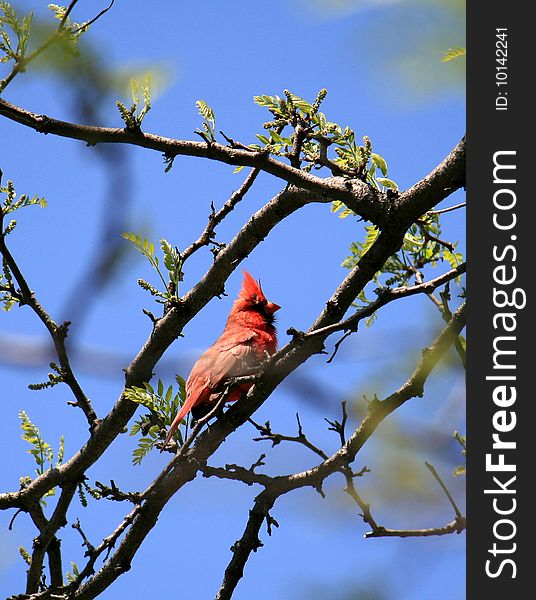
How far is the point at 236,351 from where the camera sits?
435cm

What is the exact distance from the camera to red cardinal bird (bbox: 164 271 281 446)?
404 cm

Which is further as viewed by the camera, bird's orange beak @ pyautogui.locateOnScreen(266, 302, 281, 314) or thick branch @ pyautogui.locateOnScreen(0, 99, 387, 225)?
bird's orange beak @ pyautogui.locateOnScreen(266, 302, 281, 314)

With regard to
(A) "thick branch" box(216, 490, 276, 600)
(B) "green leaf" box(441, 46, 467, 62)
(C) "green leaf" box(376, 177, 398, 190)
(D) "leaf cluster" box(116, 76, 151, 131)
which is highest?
(C) "green leaf" box(376, 177, 398, 190)

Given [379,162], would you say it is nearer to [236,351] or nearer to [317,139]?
[317,139]

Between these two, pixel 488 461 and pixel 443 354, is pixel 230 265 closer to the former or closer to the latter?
pixel 443 354

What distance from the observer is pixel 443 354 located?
97.2 inches

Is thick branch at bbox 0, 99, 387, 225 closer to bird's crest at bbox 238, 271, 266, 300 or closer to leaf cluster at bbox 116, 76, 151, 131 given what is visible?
leaf cluster at bbox 116, 76, 151, 131

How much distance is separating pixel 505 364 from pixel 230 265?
1.78 m

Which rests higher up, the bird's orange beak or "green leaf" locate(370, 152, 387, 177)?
the bird's orange beak

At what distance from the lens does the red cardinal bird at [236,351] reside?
13.2 feet

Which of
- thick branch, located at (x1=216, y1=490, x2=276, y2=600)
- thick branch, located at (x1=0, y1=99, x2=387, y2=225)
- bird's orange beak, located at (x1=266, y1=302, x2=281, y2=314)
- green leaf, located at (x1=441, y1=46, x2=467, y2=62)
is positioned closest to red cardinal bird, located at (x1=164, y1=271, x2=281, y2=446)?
bird's orange beak, located at (x1=266, y1=302, x2=281, y2=314)

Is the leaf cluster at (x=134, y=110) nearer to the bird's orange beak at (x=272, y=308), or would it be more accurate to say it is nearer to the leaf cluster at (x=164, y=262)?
the leaf cluster at (x=164, y=262)

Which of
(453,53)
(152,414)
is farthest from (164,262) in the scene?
(453,53)

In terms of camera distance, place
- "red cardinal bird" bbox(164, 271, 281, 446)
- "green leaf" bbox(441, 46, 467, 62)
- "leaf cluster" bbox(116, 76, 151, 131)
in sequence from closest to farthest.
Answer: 1. "green leaf" bbox(441, 46, 467, 62)
2. "leaf cluster" bbox(116, 76, 151, 131)
3. "red cardinal bird" bbox(164, 271, 281, 446)
